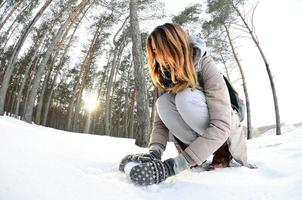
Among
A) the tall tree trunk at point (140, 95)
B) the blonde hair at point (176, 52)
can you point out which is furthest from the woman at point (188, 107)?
the tall tree trunk at point (140, 95)

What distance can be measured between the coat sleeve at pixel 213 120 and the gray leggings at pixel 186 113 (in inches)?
2.1

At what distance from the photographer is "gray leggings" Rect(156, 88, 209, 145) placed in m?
1.72

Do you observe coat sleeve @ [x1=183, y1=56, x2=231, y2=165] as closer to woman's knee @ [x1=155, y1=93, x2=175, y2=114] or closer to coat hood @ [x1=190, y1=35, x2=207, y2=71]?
coat hood @ [x1=190, y1=35, x2=207, y2=71]

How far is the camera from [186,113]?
1.74m

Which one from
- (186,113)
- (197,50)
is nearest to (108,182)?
(186,113)

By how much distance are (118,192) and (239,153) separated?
0.97 meters

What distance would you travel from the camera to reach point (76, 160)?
1963mm

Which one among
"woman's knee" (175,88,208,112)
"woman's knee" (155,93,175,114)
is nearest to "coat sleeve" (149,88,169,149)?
"woman's knee" (155,93,175,114)

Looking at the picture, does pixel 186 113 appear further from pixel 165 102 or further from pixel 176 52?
pixel 176 52

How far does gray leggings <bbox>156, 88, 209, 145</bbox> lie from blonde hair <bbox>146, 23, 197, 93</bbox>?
7 cm

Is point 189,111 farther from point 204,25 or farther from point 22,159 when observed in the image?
point 204,25

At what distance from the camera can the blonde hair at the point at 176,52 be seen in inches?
66.7

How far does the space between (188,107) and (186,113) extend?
1.8 inches

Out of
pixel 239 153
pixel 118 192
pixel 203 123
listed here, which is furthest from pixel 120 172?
pixel 239 153
